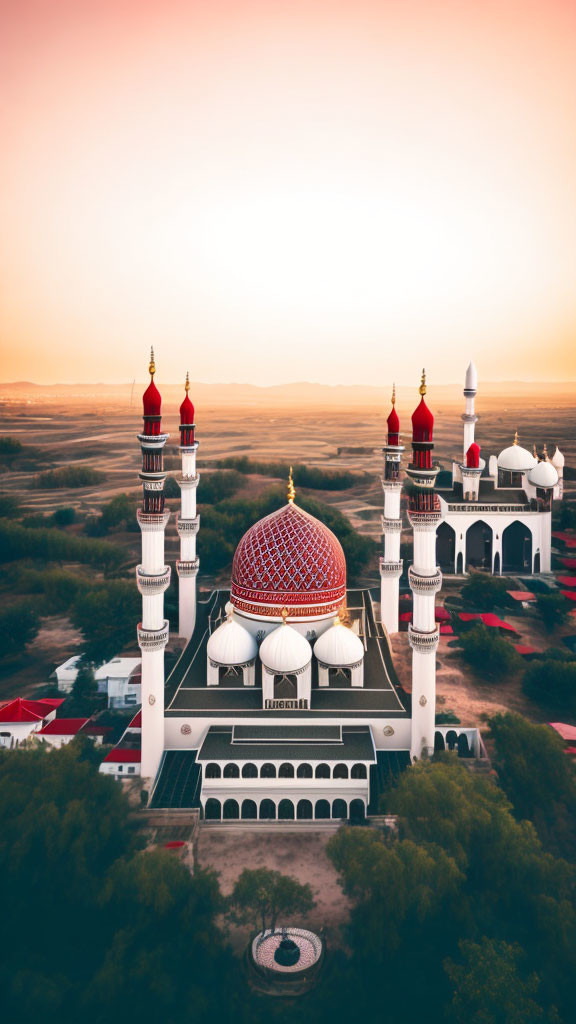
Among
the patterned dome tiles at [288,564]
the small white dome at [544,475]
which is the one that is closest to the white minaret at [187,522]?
the patterned dome tiles at [288,564]

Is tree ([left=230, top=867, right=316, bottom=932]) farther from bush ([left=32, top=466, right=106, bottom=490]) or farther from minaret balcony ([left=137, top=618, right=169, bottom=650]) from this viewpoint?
bush ([left=32, top=466, right=106, bottom=490])

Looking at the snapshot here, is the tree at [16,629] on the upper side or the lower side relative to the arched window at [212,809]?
upper

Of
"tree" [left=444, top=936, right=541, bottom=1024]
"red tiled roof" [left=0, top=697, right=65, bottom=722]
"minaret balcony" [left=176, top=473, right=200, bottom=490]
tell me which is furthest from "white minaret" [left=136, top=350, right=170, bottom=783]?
"tree" [left=444, top=936, right=541, bottom=1024]

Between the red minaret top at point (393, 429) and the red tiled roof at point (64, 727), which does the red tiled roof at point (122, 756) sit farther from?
the red minaret top at point (393, 429)

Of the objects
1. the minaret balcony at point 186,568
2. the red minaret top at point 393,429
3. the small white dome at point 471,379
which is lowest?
the minaret balcony at point 186,568

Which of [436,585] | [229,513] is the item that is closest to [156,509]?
[436,585]
